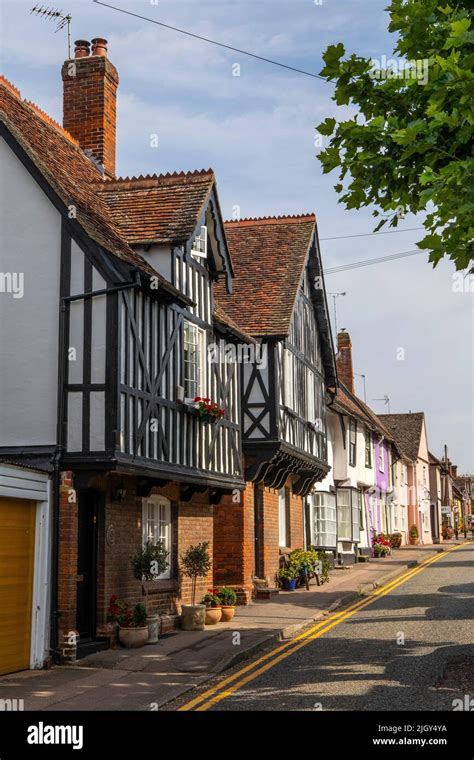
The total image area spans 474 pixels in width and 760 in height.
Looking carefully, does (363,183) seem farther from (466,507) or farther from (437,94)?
(466,507)

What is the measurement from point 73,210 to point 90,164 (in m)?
6.05

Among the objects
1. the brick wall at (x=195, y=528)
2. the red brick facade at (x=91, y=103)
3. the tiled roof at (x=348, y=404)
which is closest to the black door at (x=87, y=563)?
the brick wall at (x=195, y=528)

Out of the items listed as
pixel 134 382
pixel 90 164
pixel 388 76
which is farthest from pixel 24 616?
pixel 90 164

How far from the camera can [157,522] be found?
16.0 metres

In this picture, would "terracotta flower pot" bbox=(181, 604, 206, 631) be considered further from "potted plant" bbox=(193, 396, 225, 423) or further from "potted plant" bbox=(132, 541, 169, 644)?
"potted plant" bbox=(193, 396, 225, 423)

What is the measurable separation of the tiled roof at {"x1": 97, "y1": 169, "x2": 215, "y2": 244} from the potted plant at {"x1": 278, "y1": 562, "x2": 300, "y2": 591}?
1062cm

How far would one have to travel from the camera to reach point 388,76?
9500 mm

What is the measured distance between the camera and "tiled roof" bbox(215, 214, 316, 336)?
840 inches

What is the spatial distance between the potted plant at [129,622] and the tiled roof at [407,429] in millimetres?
46143

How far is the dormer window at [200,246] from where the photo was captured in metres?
16.7

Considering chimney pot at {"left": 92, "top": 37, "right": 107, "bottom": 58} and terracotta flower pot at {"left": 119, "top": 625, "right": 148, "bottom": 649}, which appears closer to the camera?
terracotta flower pot at {"left": 119, "top": 625, "right": 148, "bottom": 649}

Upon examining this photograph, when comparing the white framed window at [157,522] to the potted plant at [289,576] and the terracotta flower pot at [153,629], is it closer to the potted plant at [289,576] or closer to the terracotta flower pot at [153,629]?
the terracotta flower pot at [153,629]

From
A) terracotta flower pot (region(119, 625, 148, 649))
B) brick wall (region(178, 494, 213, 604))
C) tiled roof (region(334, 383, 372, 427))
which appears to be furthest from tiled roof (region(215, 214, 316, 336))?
tiled roof (region(334, 383, 372, 427))
